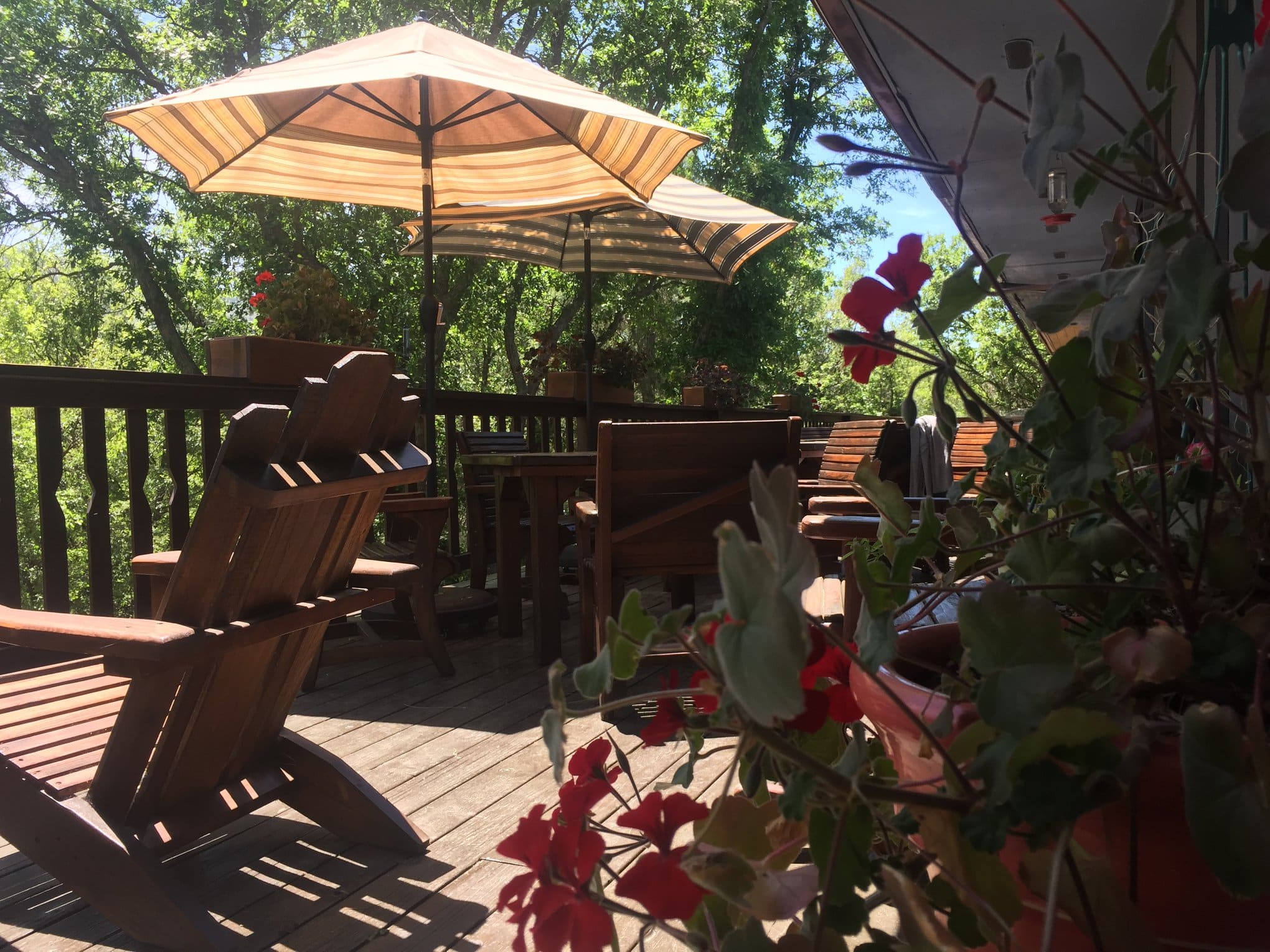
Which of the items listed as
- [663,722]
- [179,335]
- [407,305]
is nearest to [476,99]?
[663,722]

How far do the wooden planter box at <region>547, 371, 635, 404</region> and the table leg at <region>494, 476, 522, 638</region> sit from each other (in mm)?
2697

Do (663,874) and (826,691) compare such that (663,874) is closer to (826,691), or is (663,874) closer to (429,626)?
(826,691)

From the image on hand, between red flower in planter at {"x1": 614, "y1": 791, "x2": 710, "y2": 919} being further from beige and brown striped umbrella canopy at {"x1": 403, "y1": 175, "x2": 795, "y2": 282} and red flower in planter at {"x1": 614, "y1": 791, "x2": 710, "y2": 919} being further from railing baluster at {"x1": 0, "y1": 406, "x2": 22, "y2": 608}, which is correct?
beige and brown striped umbrella canopy at {"x1": 403, "y1": 175, "x2": 795, "y2": 282}

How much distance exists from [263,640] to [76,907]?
61cm

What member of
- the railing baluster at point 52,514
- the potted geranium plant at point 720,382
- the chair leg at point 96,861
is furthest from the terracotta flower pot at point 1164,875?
the potted geranium plant at point 720,382

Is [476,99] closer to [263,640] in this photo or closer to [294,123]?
[294,123]

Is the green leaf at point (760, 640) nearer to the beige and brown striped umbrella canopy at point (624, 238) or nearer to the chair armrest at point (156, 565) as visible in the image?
the chair armrest at point (156, 565)

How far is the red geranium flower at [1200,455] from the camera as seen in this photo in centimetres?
73

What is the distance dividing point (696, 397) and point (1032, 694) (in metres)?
8.12

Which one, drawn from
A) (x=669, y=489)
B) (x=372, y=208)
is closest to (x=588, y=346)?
(x=669, y=489)

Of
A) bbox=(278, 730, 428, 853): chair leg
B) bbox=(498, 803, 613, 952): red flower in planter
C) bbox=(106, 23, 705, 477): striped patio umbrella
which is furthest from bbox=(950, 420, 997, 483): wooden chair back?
bbox=(498, 803, 613, 952): red flower in planter

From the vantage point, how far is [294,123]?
482cm

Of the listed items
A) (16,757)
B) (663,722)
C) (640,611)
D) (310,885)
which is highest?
(640,611)

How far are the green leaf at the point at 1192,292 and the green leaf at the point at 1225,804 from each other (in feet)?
0.55
